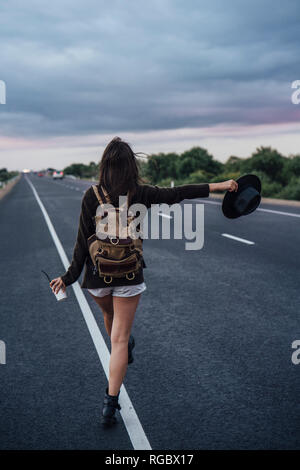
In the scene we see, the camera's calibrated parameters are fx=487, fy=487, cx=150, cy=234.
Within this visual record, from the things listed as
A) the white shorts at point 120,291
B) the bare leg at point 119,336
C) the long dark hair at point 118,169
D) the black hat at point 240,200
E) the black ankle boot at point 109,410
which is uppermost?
the long dark hair at point 118,169

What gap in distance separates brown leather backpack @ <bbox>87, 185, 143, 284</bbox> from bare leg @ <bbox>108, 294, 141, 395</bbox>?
0.24m

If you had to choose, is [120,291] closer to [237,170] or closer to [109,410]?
[109,410]

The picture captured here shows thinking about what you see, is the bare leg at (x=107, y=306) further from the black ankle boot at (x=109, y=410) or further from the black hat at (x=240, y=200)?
the black hat at (x=240, y=200)

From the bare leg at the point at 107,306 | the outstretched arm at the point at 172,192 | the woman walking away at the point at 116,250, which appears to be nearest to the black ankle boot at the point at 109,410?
the woman walking away at the point at 116,250

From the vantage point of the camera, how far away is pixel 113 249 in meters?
3.32

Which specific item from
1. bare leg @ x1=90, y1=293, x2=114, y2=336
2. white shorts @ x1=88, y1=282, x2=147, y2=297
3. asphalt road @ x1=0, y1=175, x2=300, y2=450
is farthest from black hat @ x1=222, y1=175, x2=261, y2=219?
asphalt road @ x1=0, y1=175, x2=300, y2=450

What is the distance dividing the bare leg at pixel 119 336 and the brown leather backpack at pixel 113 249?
24 centimetres

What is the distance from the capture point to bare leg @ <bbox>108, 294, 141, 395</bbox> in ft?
11.6

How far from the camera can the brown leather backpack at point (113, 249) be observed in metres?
3.31

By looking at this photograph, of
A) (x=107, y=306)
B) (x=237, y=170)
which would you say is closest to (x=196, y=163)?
(x=237, y=170)

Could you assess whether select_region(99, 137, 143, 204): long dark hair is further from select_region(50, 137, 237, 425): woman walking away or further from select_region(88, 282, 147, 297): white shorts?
select_region(88, 282, 147, 297): white shorts

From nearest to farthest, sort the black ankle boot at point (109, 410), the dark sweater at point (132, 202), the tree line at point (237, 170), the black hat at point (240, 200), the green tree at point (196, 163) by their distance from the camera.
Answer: the dark sweater at point (132, 202) → the black ankle boot at point (109, 410) → the black hat at point (240, 200) → the tree line at point (237, 170) → the green tree at point (196, 163)

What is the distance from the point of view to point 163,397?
3.98 m
